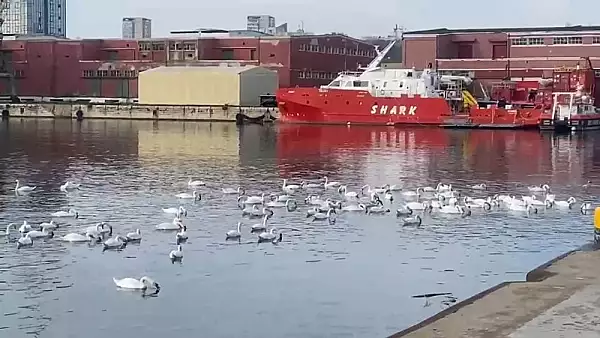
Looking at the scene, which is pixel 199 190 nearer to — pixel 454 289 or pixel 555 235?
pixel 555 235

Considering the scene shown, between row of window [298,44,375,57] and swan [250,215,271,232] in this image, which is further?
row of window [298,44,375,57]

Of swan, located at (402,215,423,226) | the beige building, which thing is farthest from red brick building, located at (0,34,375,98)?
swan, located at (402,215,423,226)

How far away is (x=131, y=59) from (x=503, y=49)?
24621 millimetres

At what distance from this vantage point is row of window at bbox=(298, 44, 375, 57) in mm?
63513

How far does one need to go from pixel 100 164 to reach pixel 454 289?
1637 centimetres

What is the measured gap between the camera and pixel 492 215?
53.3 feet

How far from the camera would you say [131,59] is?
65312 mm

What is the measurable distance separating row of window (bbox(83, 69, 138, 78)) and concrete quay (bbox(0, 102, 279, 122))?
6.29m

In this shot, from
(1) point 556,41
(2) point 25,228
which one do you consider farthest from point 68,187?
(1) point 556,41

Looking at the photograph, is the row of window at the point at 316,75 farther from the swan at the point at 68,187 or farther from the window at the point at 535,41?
the swan at the point at 68,187

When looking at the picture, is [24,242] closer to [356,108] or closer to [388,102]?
[388,102]

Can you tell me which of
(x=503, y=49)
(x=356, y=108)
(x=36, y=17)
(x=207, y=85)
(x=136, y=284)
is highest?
(x=36, y=17)

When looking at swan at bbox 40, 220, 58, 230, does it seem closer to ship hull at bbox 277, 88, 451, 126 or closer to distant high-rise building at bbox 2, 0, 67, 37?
ship hull at bbox 277, 88, 451, 126

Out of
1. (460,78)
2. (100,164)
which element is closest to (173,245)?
(100,164)
